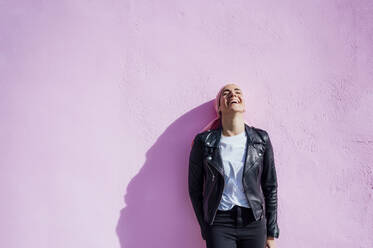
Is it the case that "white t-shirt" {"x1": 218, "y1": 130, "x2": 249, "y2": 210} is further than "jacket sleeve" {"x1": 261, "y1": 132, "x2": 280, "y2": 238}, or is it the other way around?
"jacket sleeve" {"x1": 261, "y1": 132, "x2": 280, "y2": 238}

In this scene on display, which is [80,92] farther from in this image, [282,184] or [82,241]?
[282,184]

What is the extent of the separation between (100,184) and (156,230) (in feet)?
1.97

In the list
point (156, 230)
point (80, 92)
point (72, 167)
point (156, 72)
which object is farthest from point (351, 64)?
point (72, 167)

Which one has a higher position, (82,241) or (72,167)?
(72,167)

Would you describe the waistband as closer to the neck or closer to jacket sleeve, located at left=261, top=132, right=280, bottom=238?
jacket sleeve, located at left=261, top=132, right=280, bottom=238

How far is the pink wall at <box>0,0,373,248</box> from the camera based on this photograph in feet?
6.94

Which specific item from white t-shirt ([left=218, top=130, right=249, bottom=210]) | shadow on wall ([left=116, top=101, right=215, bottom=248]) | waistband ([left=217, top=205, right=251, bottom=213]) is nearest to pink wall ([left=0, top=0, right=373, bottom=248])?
shadow on wall ([left=116, top=101, right=215, bottom=248])

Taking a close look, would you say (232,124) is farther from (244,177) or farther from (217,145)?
(244,177)

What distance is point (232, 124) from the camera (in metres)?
1.86

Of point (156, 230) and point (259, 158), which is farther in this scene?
point (156, 230)

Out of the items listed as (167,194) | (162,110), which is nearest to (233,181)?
(167,194)

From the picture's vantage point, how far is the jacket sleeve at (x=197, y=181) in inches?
74.6

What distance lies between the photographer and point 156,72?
2.18 m

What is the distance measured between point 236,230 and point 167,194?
2.17ft
